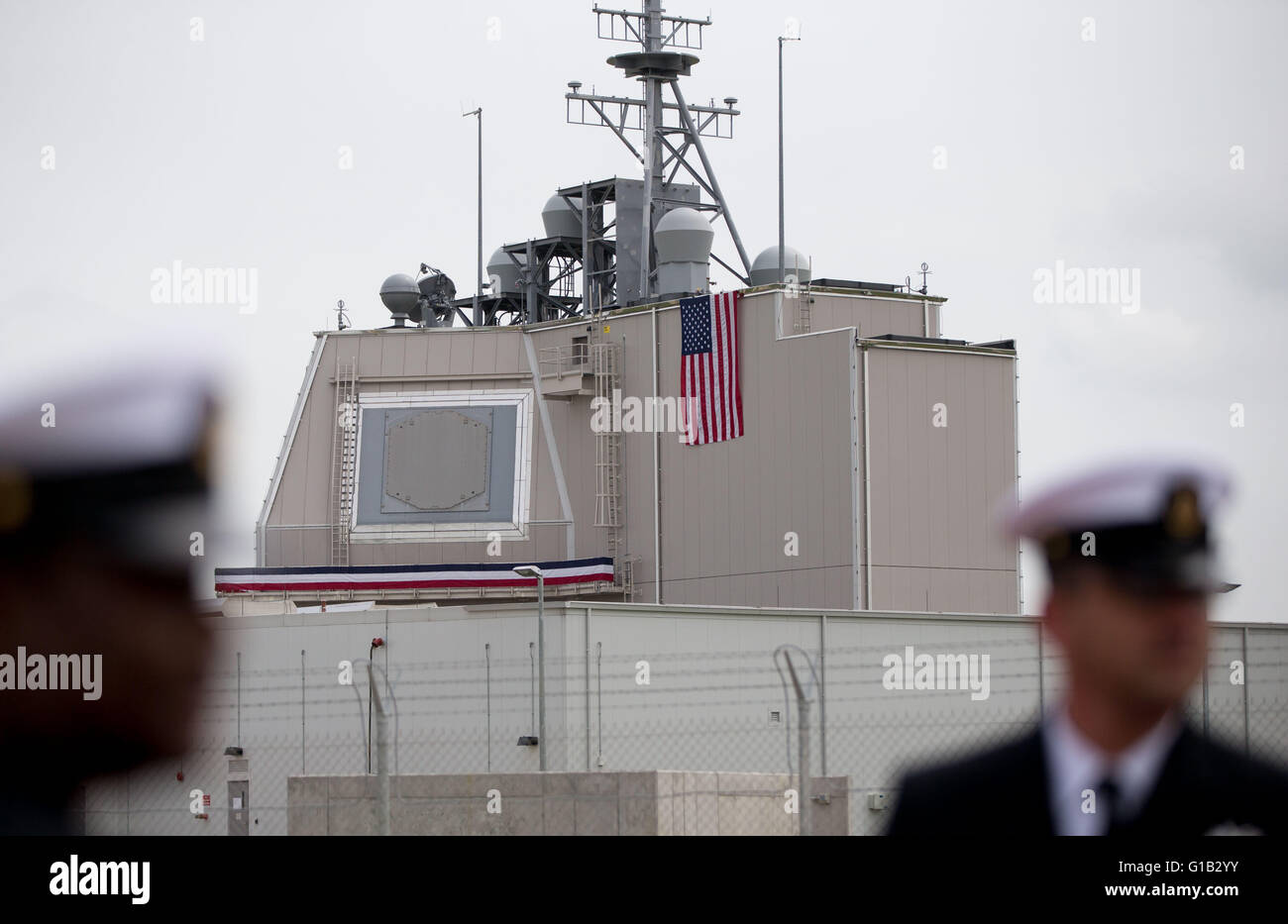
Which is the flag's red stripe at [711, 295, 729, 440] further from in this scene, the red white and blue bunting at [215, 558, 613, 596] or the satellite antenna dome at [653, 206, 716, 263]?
the red white and blue bunting at [215, 558, 613, 596]

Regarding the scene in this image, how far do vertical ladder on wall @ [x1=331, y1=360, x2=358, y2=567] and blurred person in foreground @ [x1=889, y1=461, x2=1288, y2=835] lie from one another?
4554 centimetres

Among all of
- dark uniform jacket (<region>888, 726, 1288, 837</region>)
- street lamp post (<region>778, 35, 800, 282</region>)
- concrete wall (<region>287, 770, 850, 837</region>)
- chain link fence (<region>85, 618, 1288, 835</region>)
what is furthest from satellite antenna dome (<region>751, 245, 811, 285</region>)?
dark uniform jacket (<region>888, 726, 1288, 837</region>)

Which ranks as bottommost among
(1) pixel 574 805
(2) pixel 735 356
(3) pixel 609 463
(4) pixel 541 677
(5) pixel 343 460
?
(1) pixel 574 805

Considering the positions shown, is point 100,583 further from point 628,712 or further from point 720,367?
point 720,367

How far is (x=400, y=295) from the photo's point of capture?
60031mm

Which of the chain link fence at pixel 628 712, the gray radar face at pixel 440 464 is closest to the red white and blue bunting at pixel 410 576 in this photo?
the gray radar face at pixel 440 464

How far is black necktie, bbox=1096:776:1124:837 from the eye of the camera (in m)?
7.62

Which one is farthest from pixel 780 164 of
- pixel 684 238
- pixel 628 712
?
pixel 628 712

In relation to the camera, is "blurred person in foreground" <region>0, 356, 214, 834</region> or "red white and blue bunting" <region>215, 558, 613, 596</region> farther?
"red white and blue bunting" <region>215, 558, 613, 596</region>

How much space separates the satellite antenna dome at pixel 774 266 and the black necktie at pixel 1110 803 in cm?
4553

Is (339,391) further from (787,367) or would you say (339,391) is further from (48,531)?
(48,531)

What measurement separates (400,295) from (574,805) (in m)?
44.7

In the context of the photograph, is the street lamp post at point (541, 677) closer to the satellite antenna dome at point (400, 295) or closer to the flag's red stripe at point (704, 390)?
the flag's red stripe at point (704, 390)
